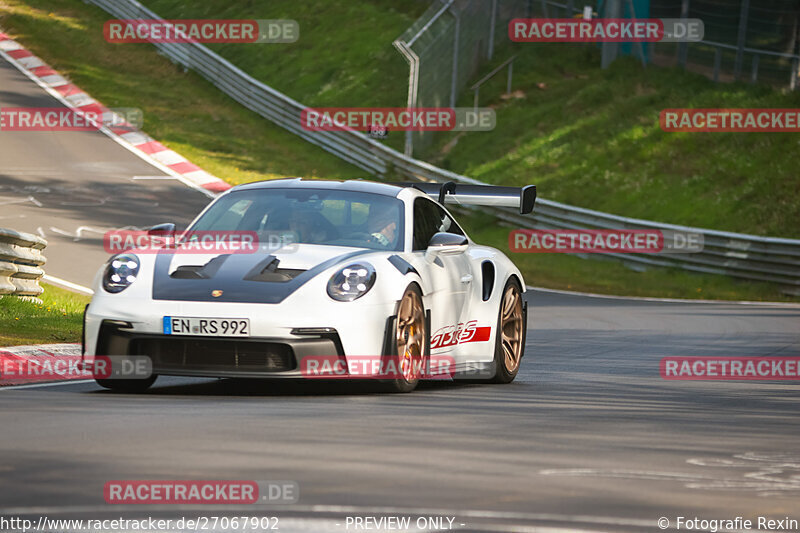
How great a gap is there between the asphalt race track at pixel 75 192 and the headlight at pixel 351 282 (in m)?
11.6

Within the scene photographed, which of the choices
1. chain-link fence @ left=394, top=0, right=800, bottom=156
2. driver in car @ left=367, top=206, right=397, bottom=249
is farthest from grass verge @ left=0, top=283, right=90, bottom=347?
chain-link fence @ left=394, top=0, right=800, bottom=156

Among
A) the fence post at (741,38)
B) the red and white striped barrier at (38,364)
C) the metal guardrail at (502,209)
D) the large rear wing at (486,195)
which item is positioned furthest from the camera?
the fence post at (741,38)

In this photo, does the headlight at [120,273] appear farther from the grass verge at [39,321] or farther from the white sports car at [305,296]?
the grass verge at [39,321]

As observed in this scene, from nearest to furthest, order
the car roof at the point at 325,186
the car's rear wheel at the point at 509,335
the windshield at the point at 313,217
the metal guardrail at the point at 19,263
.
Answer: the windshield at the point at 313,217 → the car roof at the point at 325,186 → the car's rear wheel at the point at 509,335 → the metal guardrail at the point at 19,263

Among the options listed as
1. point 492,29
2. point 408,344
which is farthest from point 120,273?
point 492,29

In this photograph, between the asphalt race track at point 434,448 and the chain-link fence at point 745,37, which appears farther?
the chain-link fence at point 745,37

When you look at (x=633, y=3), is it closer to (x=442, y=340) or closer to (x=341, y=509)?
(x=442, y=340)

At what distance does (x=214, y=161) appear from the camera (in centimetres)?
3447

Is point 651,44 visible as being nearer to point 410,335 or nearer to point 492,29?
point 492,29

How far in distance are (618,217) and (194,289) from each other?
64.7ft

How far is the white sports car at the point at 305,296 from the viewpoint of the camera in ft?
26.7

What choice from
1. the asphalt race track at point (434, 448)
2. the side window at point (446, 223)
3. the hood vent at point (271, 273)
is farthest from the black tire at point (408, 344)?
the side window at point (446, 223)

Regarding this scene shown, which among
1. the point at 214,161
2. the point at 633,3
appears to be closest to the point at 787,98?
the point at 633,3

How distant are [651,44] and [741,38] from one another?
3.74m
